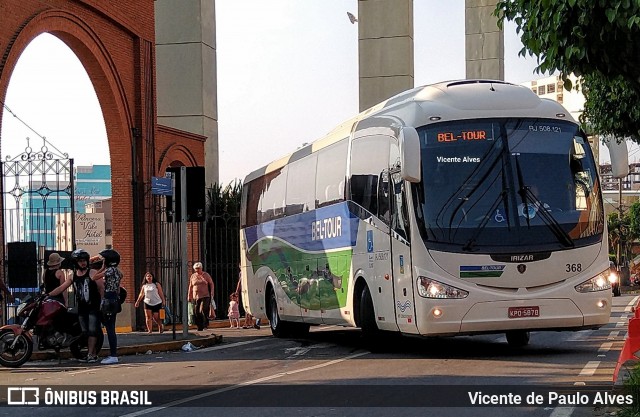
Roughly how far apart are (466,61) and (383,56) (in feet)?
35.9

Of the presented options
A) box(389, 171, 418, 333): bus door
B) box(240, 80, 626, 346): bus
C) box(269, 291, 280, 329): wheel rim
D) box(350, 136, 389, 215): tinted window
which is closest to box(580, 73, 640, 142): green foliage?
box(350, 136, 389, 215): tinted window

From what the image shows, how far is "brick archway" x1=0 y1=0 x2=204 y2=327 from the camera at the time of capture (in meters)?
25.6

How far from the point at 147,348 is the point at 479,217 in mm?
7290

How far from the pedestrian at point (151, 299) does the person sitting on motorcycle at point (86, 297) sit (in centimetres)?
783

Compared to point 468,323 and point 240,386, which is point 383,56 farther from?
point 240,386

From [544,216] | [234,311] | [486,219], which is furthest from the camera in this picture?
[234,311]

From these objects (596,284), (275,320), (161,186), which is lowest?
(275,320)

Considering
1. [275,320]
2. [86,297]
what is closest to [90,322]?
[86,297]

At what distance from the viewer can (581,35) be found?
11.4 metres

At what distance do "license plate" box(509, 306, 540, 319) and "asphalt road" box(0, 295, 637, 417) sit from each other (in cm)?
58

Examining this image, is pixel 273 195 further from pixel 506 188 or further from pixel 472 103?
pixel 506 188

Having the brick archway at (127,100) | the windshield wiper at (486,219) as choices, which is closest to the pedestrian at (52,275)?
the windshield wiper at (486,219)

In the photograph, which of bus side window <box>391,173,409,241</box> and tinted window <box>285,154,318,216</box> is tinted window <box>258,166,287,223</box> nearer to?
tinted window <box>285,154,318,216</box>

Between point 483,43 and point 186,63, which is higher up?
point 483,43
